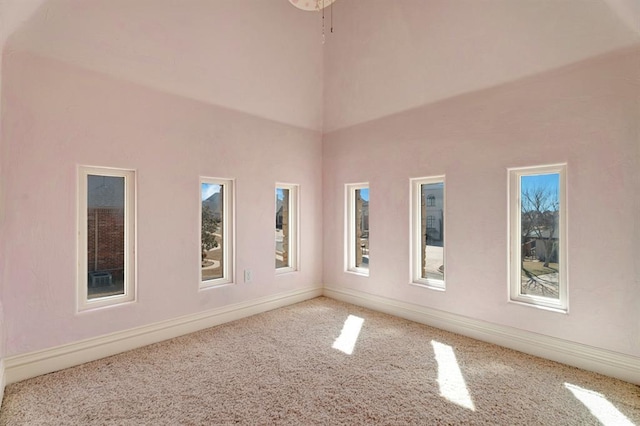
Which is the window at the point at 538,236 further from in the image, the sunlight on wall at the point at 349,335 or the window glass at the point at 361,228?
the window glass at the point at 361,228

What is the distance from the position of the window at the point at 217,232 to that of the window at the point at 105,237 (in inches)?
30.2

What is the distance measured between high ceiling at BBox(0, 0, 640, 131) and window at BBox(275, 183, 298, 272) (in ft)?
3.35

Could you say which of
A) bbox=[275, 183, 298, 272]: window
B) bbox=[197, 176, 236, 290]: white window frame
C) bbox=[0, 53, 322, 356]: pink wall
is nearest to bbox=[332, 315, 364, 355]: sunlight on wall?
bbox=[0, 53, 322, 356]: pink wall

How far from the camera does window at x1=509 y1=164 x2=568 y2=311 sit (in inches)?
107

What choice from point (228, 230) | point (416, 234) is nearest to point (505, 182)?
point (416, 234)

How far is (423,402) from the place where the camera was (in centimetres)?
210

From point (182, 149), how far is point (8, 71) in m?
1.35

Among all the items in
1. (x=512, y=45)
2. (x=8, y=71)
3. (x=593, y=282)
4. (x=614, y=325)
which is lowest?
(x=614, y=325)

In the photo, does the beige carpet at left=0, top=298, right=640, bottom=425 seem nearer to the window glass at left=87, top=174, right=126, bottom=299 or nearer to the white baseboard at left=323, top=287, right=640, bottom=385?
the white baseboard at left=323, top=287, right=640, bottom=385

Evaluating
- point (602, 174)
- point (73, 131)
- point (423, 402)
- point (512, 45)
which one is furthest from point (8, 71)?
point (602, 174)

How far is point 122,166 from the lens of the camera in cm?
285

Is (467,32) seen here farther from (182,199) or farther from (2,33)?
(2,33)

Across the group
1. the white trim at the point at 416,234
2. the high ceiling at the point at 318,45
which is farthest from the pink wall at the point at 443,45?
the white trim at the point at 416,234

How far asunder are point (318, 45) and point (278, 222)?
266cm
